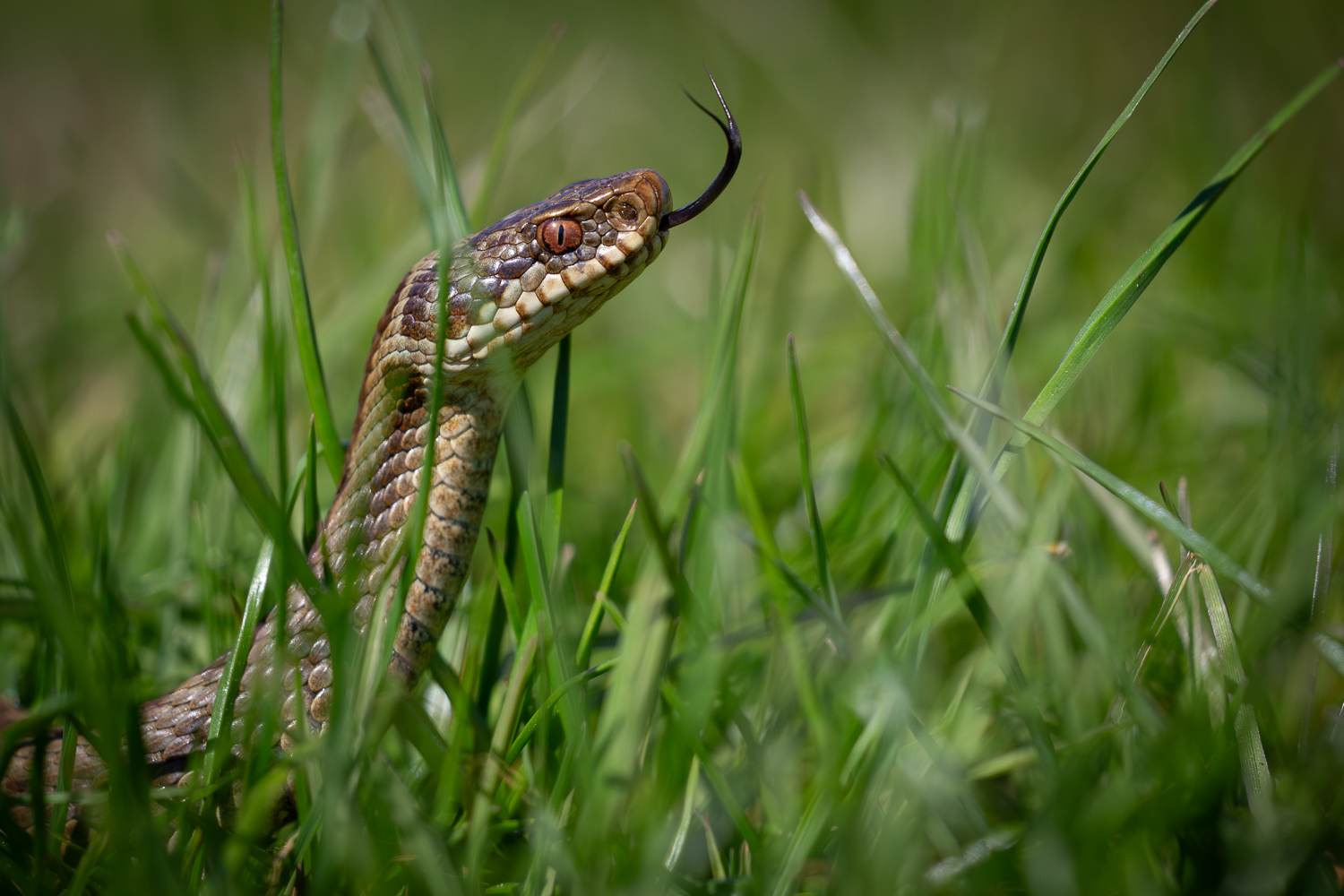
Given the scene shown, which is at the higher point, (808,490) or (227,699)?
(227,699)

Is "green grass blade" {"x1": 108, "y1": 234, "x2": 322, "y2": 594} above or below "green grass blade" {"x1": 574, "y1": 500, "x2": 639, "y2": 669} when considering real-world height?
above

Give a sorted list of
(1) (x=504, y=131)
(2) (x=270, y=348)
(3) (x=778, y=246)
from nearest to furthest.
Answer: (2) (x=270, y=348), (1) (x=504, y=131), (3) (x=778, y=246)

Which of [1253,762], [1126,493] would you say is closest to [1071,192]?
[1126,493]

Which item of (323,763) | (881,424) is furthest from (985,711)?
(323,763)

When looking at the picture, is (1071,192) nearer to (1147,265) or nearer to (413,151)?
(1147,265)

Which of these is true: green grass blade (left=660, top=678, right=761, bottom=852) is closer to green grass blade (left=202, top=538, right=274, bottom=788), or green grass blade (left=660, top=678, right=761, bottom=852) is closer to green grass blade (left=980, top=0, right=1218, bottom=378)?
green grass blade (left=202, top=538, right=274, bottom=788)

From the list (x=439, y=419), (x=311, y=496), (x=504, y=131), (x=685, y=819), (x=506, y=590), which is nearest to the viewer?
(x=685, y=819)

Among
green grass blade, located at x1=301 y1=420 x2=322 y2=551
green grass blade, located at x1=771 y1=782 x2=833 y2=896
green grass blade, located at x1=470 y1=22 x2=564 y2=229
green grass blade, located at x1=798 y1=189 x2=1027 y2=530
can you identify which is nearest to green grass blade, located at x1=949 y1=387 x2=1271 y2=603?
green grass blade, located at x1=798 y1=189 x2=1027 y2=530
